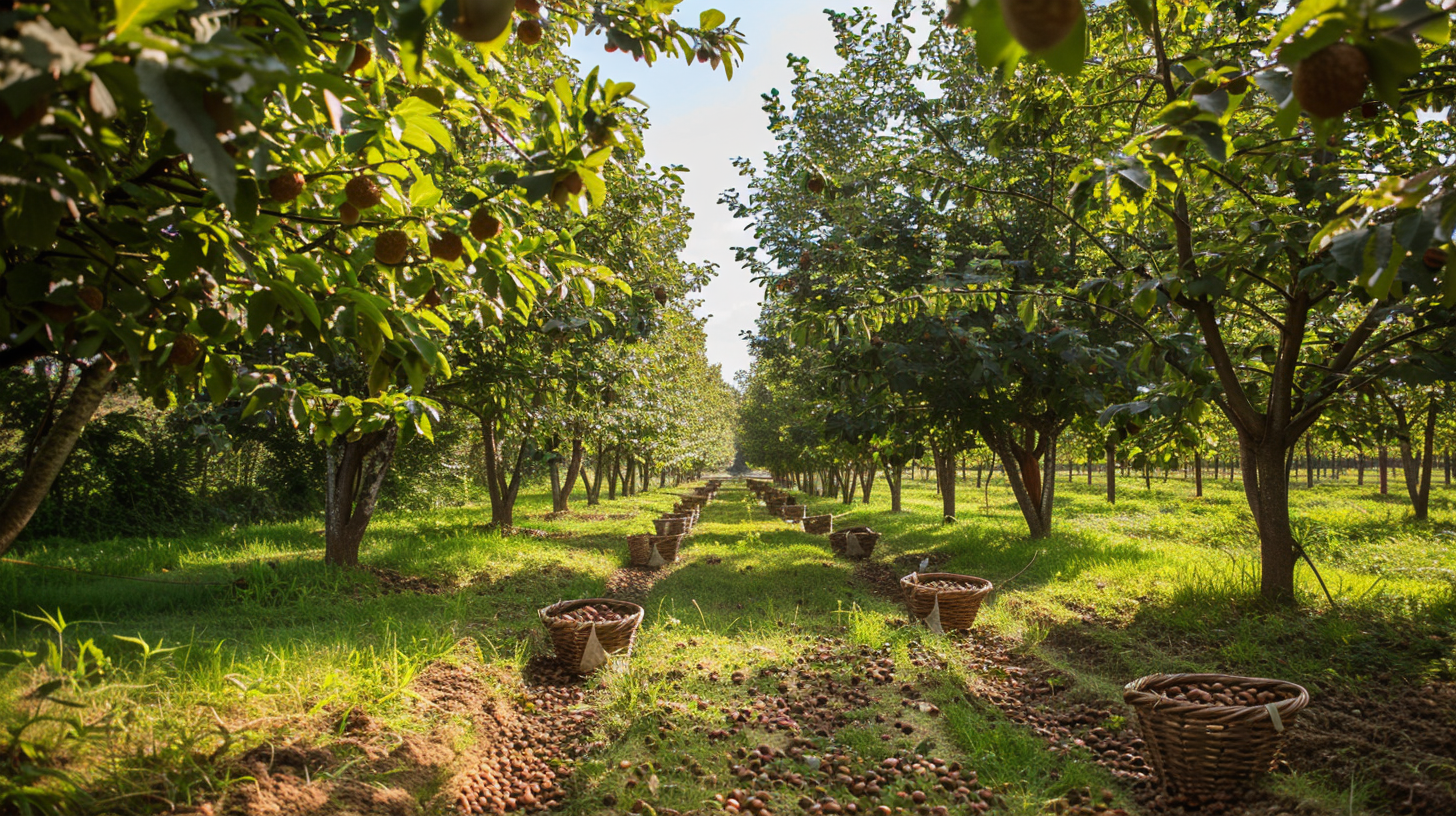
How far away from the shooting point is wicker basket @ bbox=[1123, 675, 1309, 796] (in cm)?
263

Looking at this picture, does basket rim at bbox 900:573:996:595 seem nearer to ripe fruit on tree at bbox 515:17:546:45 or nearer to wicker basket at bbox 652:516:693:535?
ripe fruit on tree at bbox 515:17:546:45

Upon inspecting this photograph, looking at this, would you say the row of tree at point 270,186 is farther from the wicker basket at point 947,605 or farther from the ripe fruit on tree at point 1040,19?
the wicker basket at point 947,605

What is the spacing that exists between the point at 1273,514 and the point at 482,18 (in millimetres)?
5856

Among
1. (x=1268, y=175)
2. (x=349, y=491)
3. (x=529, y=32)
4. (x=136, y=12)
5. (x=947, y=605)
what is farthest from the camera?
(x=349, y=491)

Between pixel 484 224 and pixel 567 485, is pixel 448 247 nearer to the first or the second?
pixel 484 224

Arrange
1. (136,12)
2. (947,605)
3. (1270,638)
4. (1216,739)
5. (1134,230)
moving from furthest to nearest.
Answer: (1134,230) < (947,605) < (1270,638) < (1216,739) < (136,12)

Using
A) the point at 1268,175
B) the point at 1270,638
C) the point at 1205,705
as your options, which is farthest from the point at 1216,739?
the point at 1268,175

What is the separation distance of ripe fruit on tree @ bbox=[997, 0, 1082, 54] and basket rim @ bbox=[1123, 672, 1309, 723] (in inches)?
116

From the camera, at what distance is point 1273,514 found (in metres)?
4.72

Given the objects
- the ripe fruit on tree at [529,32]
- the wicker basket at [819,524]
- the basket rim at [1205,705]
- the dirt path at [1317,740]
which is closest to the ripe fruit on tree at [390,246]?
the ripe fruit on tree at [529,32]

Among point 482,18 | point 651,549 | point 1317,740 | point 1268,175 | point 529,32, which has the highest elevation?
point 1268,175

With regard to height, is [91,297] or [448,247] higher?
[448,247]

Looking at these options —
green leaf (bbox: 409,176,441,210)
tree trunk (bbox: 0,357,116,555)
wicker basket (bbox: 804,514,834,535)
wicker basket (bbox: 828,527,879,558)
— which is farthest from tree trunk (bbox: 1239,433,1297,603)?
wicker basket (bbox: 804,514,834,535)

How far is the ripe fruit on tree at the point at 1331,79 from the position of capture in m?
1.08
